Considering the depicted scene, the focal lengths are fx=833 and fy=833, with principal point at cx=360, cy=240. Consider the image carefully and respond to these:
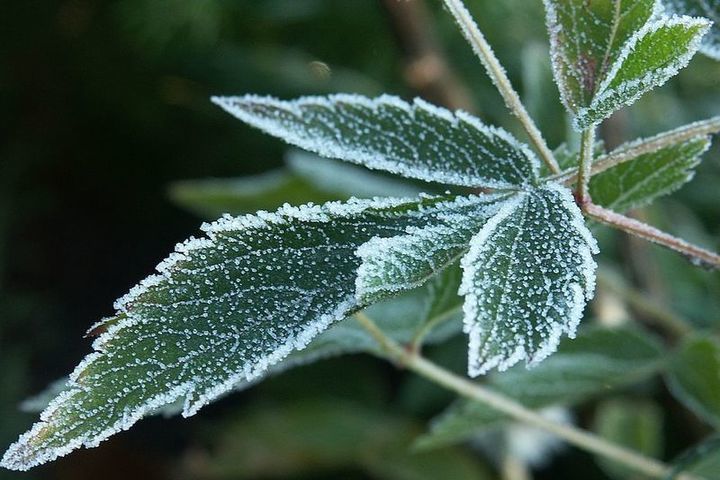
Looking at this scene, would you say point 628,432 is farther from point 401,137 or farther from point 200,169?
point 200,169

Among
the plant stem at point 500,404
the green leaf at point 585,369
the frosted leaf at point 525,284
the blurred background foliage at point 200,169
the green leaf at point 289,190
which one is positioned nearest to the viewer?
the frosted leaf at point 525,284

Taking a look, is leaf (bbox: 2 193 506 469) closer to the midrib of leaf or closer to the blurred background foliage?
the midrib of leaf

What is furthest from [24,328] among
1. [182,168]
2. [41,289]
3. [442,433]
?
[442,433]

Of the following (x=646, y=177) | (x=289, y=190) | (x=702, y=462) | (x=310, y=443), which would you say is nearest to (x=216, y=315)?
(x=646, y=177)

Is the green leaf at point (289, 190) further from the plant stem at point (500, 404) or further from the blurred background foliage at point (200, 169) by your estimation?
the plant stem at point (500, 404)

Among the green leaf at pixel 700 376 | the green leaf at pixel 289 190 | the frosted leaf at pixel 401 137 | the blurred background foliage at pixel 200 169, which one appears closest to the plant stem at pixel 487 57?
the frosted leaf at pixel 401 137
